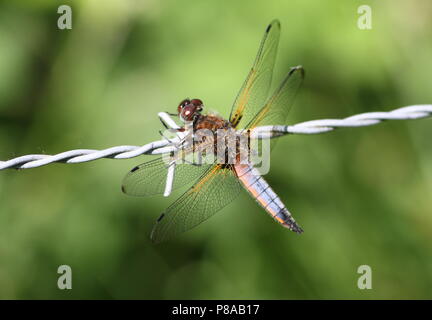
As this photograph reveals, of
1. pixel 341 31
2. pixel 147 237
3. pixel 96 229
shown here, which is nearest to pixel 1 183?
pixel 96 229

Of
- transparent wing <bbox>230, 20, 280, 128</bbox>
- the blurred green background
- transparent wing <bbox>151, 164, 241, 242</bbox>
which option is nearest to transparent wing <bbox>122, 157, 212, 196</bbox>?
transparent wing <bbox>151, 164, 241, 242</bbox>

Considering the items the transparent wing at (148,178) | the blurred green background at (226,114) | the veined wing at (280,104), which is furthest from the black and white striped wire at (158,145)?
the blurred green background at (226,114)

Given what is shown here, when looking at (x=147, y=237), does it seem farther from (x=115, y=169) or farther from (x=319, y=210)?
(x=319, y=210)

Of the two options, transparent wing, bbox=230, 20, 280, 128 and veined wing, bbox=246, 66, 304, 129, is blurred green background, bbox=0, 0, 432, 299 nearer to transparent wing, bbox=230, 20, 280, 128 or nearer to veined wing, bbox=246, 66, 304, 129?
transparent wing, bbox=230, 20, 280, 128

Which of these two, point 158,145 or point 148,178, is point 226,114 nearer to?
point 148,178

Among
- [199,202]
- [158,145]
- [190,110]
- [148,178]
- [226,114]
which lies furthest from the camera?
[226,114]

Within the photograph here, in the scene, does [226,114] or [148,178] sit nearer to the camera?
[148,178]

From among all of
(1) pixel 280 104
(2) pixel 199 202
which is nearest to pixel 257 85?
(1) pixel 280 104
